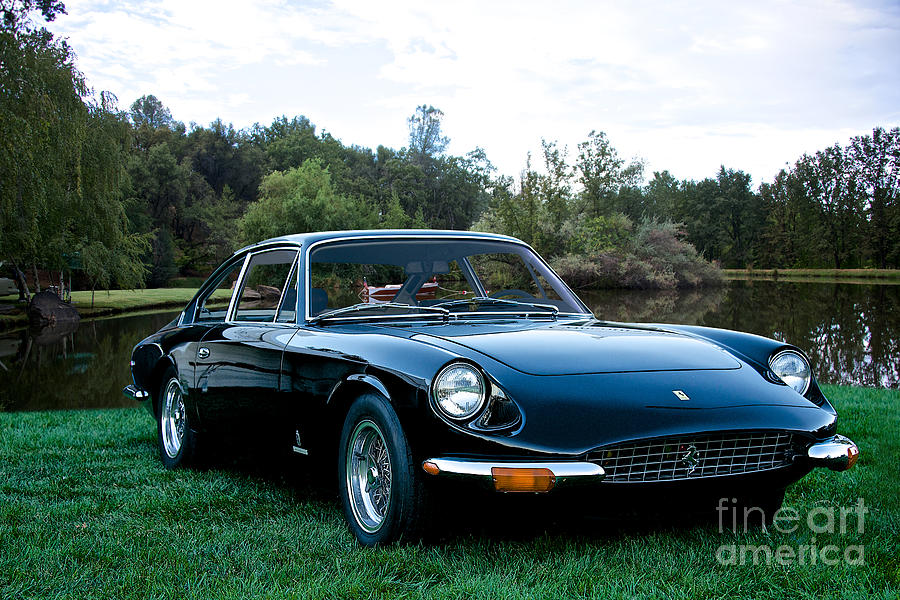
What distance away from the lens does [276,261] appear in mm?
5090

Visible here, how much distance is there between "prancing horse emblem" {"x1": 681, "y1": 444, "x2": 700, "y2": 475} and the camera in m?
3.05

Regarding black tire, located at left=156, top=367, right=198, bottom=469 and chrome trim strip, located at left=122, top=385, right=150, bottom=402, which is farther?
chrome trim strip, located at left=122, top=385, right=150, bottom=402

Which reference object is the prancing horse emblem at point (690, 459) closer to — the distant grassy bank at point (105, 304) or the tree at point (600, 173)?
the distant grassy bank at point (105, 304)

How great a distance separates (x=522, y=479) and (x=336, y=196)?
55.7 m

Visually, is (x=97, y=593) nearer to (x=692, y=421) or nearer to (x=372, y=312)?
(x=372, y=312)

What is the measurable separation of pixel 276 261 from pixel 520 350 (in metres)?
2.24

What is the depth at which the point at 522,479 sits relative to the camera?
2877 mm

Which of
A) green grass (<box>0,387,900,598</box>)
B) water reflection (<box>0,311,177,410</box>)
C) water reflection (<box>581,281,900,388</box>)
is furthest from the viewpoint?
water reflection (<box>581,281,900,388</box>)

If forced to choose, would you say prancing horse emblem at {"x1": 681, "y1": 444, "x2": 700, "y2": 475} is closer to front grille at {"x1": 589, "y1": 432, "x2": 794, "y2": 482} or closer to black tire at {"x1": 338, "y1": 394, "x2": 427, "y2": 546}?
front grille at {"x1": 589, "y1": 432, "x2": 794, "y2": 482}

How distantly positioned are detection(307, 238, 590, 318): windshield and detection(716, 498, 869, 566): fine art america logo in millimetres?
1622

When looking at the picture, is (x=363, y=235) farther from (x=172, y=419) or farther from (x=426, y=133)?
(x=426, y=133)

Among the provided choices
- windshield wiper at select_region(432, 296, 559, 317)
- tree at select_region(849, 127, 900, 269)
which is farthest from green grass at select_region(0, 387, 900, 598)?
tree at select_region(849, 127, 900, 269)

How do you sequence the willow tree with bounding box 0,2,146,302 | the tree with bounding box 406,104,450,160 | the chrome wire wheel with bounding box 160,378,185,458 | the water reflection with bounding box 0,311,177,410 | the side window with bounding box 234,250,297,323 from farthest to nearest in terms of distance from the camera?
the tree with bounding box 406,104,450,160, the willow tree with bounding box 0,2,146,302, the water reflection with bounding box 0,311,177,410, the chrome wire wheel with bounding box 160,378,185,458, the side window with bounding box 234,250,297,323

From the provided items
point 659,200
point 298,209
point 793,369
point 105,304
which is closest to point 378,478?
point 793,369
